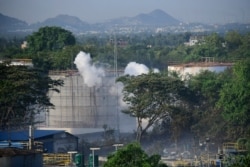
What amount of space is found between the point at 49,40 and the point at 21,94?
59.4 feet

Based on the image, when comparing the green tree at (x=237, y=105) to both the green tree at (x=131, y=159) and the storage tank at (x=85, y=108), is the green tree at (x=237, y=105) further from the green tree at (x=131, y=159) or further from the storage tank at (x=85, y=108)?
the green tree at (x=131, y=159)

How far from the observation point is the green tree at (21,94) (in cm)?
2231

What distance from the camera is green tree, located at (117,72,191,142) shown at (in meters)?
23.7

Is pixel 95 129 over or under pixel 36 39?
under

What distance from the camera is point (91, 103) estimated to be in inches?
1051

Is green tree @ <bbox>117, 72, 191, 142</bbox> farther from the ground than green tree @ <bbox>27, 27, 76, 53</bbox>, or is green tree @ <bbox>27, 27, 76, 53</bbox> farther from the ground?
green tree @ <bbox>27, 27, 76, 53</bbox>

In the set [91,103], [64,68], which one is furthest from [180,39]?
[91,103]

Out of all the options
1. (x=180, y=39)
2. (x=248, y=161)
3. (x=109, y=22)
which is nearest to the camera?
(x=248, y=161)

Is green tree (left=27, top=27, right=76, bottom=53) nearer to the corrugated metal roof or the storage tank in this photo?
the storage tank

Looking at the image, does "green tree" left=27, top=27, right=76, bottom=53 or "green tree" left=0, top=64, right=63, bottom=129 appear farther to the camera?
"green tree" left=27, top=27, right=76, bottom=53

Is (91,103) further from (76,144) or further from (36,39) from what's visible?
(36,39)

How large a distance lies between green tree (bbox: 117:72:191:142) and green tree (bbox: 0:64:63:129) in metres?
2.39

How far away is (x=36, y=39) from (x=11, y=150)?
28724mm

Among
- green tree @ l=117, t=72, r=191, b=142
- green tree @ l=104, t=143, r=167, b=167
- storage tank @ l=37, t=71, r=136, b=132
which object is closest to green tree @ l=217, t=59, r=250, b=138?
green tree @ l=117, t=72, r=191, b=142
